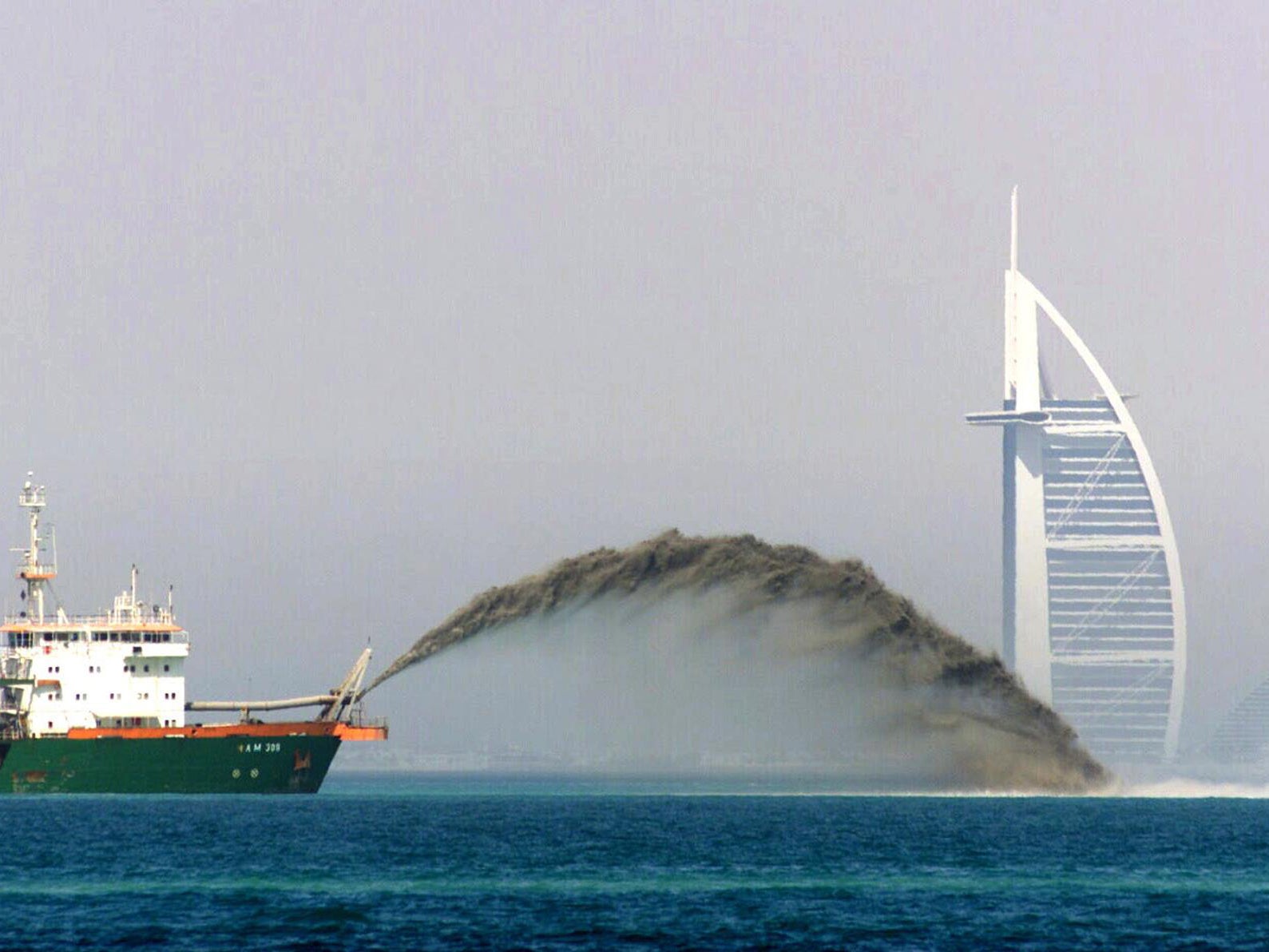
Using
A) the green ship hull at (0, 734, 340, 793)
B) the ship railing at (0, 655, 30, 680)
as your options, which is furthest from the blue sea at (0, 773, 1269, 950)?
the ship railing at (0, 655, 30, 680)

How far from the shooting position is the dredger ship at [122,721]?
116250mm

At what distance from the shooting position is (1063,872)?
78875mm

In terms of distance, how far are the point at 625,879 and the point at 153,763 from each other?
162 feet

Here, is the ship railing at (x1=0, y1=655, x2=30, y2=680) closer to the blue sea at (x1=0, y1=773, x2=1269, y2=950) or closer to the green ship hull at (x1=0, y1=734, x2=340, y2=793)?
the green ship hull at (x1=0, y1=734, x2=340, y2=793)

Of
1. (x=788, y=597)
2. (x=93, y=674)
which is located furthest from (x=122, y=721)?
(x=788, y=597)

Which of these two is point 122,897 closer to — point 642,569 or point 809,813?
point 642,569

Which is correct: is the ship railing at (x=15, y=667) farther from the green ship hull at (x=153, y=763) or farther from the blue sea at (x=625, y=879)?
the blue sea at (x=625, y=879)

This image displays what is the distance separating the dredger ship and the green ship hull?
60mm

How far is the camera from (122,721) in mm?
118875

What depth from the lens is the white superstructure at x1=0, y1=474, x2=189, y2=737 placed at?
118500 mm

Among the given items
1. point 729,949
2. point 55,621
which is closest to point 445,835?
point 55,621

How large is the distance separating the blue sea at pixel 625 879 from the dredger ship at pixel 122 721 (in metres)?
2.06

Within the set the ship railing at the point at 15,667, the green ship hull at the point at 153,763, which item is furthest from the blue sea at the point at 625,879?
the ship railing at the point at 15,667

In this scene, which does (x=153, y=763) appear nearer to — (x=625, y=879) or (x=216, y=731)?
(x=216, y=731)
